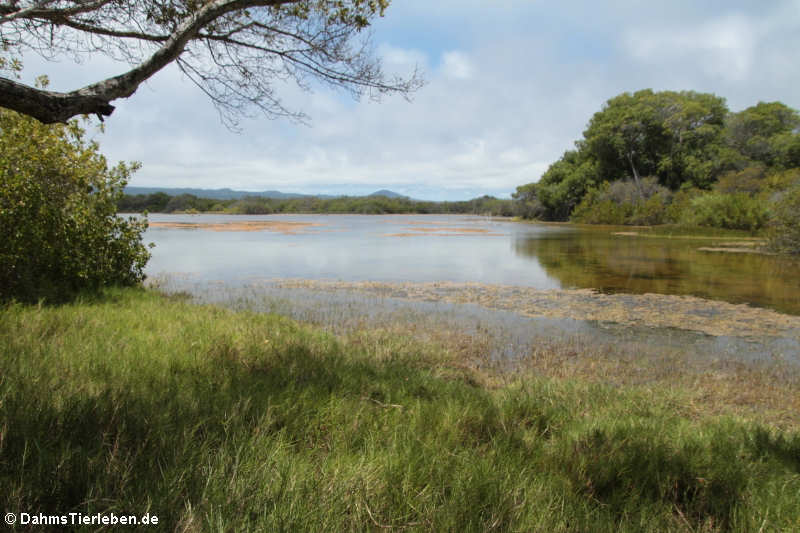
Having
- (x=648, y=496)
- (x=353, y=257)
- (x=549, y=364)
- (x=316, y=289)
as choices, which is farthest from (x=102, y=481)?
(x=353, y=257)

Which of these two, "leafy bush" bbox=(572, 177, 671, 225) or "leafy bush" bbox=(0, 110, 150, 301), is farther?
Answer: "leafy bush" bbox=(572, 177, 671, 225)

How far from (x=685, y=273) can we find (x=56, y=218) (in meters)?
17.7

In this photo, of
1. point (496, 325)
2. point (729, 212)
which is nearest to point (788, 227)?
point (729, 212)

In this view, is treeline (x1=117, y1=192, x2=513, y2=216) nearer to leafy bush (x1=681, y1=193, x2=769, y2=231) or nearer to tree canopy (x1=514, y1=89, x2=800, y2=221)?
tree canopy (x1=514, y1=89, x2=800, y2=221)

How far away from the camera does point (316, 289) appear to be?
38.7 feet

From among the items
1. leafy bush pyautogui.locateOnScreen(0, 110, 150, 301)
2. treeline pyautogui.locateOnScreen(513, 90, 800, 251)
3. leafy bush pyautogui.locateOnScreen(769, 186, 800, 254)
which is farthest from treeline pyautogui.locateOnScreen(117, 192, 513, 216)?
leafy bush pyautogui.locateOnScreen(0, 110, 150, 301)

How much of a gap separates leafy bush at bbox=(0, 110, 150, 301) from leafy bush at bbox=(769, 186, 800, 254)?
26250mm

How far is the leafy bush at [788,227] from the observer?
19562 millimetres

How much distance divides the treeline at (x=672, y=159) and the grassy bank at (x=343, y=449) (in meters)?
41.6

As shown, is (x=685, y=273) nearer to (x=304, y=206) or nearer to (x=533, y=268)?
(x=533, y=268)

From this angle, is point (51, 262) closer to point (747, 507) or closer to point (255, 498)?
point (255, 498)

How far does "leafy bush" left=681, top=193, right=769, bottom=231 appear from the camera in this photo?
3262 cm

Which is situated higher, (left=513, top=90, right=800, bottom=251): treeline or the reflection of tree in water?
(left=513, top=90, right=800, bottom=251): treeline

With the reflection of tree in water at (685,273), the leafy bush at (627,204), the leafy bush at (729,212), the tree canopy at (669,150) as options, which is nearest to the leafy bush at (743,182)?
the tree canopy at (669,150)
